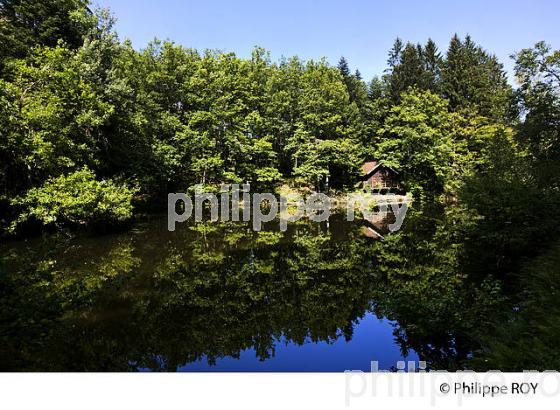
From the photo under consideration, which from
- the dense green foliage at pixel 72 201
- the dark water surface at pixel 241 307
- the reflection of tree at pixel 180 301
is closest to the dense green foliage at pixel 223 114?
the dense green foliage at pixel 72 201

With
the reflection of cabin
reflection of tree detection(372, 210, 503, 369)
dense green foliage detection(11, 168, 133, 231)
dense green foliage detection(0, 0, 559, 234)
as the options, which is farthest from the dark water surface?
the reflection of cabin

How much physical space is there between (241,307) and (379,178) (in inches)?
1369

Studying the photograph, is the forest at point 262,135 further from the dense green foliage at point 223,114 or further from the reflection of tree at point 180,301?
the reflection of tree at point 180,301

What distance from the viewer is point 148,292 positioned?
11117mm

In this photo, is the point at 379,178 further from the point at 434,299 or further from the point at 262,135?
the point at 434,299

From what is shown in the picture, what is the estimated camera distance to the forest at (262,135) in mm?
11375

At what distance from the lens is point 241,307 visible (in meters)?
10.0

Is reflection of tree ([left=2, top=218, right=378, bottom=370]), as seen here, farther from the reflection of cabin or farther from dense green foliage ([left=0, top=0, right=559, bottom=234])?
the reflection of cabin

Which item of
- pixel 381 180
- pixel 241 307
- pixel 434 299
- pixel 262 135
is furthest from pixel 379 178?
pixel 434 299

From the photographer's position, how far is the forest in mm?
11375

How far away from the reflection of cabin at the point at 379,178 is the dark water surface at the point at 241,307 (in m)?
24.3
